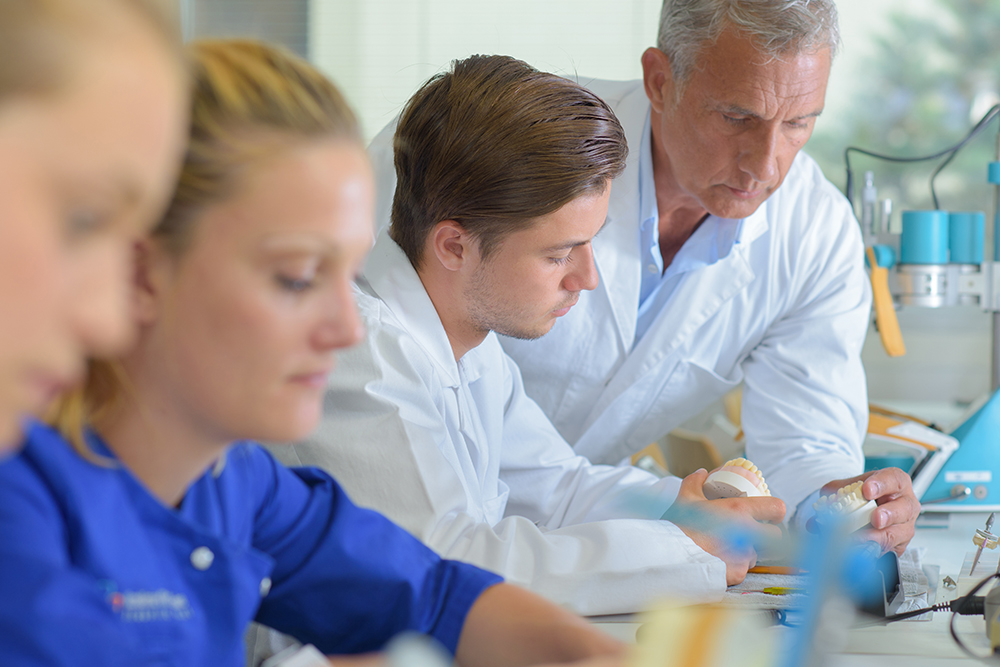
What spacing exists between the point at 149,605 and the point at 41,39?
1.24ft

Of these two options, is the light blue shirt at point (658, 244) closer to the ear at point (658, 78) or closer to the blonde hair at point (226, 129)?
the ear at point (658, 78)

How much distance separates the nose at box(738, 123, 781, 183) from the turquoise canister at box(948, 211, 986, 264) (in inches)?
27.2

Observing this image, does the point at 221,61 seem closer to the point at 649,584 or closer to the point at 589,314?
the point at 649,584

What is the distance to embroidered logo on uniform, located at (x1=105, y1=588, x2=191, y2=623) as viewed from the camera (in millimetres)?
599

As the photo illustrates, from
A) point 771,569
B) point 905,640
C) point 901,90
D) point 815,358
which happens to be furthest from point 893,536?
point 901,90

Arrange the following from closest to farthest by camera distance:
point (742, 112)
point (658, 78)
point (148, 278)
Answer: point (148, 278), point (742, 112), point (658, 78)

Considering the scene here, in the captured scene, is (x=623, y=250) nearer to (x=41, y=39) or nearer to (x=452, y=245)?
(x=452, y=245)

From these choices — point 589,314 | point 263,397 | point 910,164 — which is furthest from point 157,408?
point 910,164

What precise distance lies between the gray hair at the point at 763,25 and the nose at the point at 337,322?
1.13 meters

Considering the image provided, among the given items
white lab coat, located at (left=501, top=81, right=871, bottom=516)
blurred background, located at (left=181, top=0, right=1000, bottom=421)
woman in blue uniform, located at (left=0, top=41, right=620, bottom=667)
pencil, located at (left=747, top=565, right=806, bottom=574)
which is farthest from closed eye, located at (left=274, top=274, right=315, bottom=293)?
blurred background, located at (left=181, top=0, right=1000, bottom=421)

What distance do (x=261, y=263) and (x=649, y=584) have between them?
681mm

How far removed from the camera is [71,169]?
441mm

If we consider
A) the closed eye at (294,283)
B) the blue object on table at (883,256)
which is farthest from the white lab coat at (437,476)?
the blue object on table at (883,256)

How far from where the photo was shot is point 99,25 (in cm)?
46
